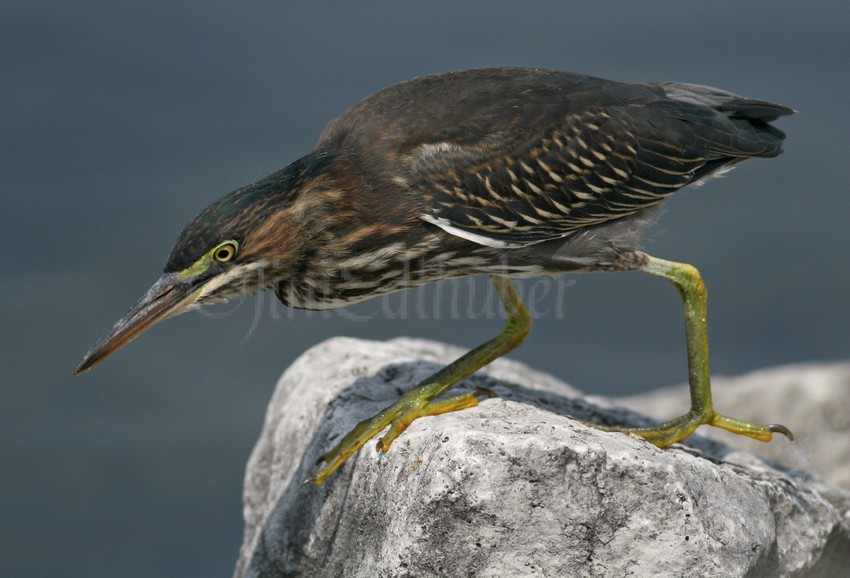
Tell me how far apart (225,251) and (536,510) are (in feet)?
5.86

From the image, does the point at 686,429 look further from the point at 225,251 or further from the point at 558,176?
the point at 225,251

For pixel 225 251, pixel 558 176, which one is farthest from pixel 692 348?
pixel 225 251

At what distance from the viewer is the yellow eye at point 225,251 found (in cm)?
496

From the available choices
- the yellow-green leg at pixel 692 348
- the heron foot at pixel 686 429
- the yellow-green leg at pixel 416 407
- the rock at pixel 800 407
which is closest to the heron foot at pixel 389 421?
the yellow-green leg at pixel 416 407

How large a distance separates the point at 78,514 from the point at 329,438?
3611mm

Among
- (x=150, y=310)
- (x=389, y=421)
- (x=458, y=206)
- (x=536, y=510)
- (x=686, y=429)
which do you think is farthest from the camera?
(x=686, y=429)

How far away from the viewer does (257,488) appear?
259 inches

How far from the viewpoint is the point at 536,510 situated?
421 cm

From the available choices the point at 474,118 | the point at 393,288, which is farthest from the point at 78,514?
the point at 474,118

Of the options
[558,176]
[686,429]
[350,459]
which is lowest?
[686,429]

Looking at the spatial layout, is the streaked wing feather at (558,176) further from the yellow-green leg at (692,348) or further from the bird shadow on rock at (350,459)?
the bird shadow on rock at (350,459)

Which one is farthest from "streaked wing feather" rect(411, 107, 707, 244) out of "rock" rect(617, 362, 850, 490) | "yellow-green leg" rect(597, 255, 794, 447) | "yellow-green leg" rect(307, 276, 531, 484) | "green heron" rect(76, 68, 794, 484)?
"rock" rect(617, 362, 850, 490)

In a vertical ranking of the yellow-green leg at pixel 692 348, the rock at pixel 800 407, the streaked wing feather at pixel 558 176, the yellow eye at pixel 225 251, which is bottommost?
the rock at pixel 800 407

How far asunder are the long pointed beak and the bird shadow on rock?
0.95 meters
